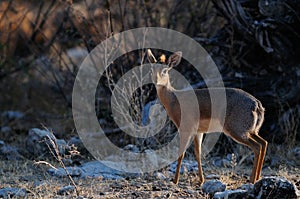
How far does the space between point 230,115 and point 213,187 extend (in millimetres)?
1078

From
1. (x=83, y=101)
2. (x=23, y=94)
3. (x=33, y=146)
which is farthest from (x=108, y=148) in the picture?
(x=23, y=94)

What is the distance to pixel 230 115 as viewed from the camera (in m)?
6.86

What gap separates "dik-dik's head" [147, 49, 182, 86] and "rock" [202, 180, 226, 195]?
1.67 m

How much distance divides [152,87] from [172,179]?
236 centimetres

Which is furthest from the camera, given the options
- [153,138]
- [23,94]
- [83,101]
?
[23,94]

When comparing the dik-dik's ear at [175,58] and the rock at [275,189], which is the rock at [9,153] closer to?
the dik-dik's ear at [175,58]

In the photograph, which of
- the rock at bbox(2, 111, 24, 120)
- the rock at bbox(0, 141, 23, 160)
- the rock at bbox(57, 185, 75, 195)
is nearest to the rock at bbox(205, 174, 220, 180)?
the rock at bbox(57, 185, 75, 195)

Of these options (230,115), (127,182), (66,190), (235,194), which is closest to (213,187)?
(235,194)

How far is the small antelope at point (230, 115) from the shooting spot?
22.1 ft

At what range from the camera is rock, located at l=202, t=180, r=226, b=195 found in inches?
235

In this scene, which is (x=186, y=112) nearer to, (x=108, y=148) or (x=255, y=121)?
(x=255, y=121)

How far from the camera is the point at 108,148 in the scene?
8945mm

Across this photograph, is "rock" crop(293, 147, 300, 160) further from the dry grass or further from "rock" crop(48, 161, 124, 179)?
"rock" crop(48, 161, 124, 179)

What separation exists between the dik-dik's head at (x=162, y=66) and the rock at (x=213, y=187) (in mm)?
1667
